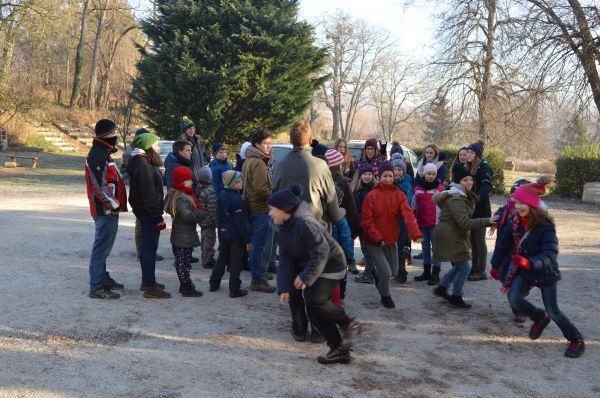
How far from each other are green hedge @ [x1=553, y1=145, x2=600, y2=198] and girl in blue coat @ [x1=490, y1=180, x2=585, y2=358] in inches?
609

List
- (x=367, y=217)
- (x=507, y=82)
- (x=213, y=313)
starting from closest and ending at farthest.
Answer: (x=213, y=313) < (x=367, y=217) < (x=507, y=82)

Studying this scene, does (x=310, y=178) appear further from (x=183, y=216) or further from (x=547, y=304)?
(x=547, y=304)

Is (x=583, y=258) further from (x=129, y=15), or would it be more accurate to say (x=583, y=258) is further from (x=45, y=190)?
(x=129, y=15)

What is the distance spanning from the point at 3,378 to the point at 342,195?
3.46m

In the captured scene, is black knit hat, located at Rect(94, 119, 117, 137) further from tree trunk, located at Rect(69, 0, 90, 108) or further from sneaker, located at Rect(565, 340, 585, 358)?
tree trunk, located at Rect(69, 0, 90, 108)

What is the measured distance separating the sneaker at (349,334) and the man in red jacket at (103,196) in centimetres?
275

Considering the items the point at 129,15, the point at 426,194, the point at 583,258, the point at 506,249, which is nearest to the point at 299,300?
the point at 506,249

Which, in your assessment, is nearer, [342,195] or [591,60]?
[342,195]

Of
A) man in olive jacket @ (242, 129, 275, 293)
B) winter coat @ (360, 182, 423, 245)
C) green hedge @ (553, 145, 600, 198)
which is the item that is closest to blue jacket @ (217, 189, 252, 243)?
man in olive jacket @ (242, 129, 275, 293)

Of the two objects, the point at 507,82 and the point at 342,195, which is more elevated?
the point at 507,82

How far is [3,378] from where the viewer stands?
151 inches

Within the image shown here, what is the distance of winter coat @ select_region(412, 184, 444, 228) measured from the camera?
23.1ft

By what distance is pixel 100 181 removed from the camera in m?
5.51

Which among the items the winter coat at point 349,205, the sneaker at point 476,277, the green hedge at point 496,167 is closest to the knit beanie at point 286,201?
the winter coat at point 349,205
